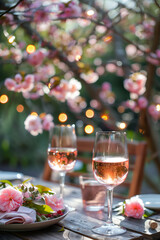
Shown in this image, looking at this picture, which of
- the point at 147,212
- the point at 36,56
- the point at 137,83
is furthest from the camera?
the point at 137,83

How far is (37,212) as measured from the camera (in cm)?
90

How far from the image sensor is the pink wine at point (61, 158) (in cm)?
113

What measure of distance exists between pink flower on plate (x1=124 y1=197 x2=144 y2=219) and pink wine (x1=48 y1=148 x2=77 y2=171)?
23 centimetres

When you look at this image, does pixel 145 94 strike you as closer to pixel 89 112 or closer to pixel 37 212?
pixel 89 112

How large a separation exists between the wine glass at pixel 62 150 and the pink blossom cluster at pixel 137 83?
3.95 feet

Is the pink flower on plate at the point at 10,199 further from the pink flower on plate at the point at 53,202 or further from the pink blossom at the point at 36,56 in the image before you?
the pink blossom at the point at 36,56

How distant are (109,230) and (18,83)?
1129 millimetres

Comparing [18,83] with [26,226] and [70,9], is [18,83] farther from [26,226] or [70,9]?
[26,226]

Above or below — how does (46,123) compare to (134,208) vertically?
above

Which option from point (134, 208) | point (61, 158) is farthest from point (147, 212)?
point (61, 158)

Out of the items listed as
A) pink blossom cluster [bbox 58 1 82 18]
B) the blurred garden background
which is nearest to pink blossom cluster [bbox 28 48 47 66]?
the blurred garden background

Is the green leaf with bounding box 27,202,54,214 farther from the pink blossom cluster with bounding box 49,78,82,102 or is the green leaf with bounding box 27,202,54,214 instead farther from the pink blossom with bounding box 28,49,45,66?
the pink blossom with bounding box 28,49,45,66

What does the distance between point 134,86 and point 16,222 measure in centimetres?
181

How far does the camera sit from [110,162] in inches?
36.2
